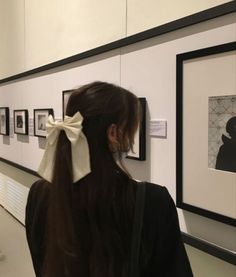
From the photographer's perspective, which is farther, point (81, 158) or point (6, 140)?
point (6, 140)

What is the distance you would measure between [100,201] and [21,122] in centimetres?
248

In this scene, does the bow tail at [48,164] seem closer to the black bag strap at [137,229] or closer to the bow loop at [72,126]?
the bow loop at [72,126]

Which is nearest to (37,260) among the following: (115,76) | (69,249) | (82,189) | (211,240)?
(69,249)

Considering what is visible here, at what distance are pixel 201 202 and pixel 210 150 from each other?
0.73ft

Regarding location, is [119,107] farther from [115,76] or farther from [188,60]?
[115,76]

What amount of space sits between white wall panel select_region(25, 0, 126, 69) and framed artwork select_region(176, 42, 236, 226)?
67cm

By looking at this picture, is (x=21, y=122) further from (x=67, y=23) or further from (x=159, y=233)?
(x=159, y=233)

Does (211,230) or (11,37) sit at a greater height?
(11,37)

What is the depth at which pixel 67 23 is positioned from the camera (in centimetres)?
252

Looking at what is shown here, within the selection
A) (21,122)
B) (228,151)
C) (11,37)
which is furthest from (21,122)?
(228,151)

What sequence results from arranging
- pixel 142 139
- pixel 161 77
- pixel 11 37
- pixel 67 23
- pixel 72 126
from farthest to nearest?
1. pixel 11 37
2. pixel 67 23
3. pixel 142 139
4. pixel 161 77
5. pixel 72 126

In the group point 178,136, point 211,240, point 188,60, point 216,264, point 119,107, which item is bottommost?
point 216,264

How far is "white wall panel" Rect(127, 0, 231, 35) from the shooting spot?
1457mm

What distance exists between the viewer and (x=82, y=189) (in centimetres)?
100
